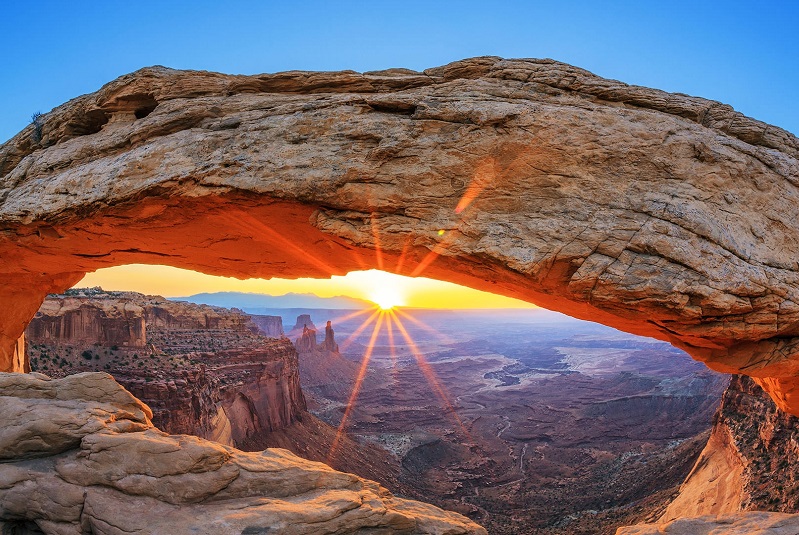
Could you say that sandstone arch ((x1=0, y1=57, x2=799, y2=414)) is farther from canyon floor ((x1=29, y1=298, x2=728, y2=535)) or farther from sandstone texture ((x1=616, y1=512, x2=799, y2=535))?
canyon floor ((x1=29, y1=298, x2=728, y2=535))

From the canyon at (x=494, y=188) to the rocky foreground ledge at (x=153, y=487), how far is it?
321 mm

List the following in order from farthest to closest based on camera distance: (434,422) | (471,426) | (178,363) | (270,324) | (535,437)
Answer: (270,324), (434,422), (471,426), (535,437), (178,363)

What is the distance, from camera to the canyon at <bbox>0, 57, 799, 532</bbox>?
691 cm

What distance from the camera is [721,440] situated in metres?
17.3

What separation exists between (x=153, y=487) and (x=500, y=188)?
692cm

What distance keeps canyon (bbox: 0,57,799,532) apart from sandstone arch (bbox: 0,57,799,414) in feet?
0.11

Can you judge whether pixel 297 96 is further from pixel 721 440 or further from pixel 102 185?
pixel 721 440

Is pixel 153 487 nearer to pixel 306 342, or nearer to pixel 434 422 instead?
pixel 434 422

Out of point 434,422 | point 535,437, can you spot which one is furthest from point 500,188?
point 434,422

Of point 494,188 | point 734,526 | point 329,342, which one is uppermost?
point 494,188

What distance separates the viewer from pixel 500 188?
24.2 feet

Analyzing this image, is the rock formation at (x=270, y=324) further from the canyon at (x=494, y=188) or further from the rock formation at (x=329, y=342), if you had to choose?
the canyon at (x=494, y=188)

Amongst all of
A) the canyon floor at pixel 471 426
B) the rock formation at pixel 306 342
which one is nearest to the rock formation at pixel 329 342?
the canyon floor at pixel 471 426

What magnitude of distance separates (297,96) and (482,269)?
511 cm
